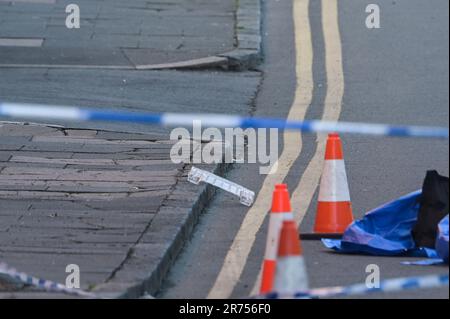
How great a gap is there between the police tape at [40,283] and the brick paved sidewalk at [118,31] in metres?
7.78

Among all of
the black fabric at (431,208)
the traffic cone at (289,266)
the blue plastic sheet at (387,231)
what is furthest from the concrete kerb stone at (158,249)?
the black fabric at (431,208)

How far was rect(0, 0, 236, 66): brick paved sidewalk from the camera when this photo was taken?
48.6 feet

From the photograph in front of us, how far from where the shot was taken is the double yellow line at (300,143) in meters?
7.91

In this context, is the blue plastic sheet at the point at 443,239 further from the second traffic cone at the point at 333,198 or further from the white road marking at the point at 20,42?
the white road marking at the point at 20,42

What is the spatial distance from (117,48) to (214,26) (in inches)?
59.9

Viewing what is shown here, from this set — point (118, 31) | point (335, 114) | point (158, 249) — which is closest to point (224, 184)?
point (158, 249)

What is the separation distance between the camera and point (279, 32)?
15.8 m

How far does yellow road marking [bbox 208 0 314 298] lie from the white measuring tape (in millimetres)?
74

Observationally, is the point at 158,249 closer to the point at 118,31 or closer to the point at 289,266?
the point at 289,266

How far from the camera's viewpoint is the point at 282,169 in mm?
10445

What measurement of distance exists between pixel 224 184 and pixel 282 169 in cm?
102

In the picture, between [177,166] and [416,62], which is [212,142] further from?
[416,62]

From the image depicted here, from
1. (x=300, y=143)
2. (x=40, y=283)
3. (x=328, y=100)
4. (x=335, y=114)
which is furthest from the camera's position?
(x=328, y=100)
